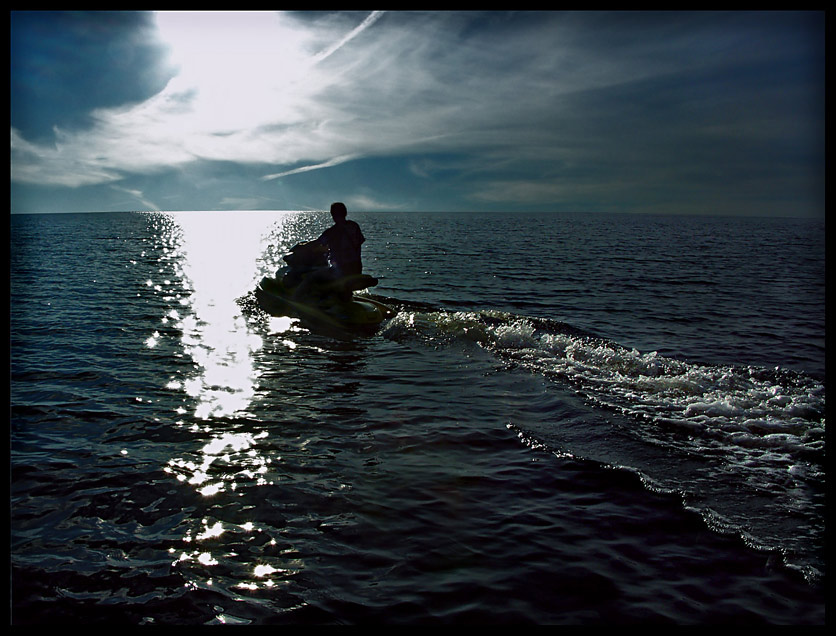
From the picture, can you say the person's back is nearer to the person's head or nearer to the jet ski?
the person's head

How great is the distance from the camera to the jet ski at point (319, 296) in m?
15.7

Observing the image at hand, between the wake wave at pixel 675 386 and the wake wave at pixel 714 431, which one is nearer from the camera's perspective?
the wake wave at pixel 714 431

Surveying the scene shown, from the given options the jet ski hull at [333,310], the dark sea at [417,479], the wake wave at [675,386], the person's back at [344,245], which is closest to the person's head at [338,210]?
the person's back at [344,245]

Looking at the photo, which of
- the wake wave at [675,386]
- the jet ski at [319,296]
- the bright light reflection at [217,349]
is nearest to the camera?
the wake wave at [675,386]

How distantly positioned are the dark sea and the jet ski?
1.45m

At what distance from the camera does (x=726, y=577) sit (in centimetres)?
436

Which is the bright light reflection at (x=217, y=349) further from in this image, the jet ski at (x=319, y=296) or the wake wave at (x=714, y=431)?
the wake wave at (x=714, y=431)

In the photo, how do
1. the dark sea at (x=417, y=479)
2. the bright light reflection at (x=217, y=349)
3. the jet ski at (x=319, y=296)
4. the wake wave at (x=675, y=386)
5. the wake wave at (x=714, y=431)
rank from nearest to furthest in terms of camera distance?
the dark sea at (x=417, y=479), the wake wave at (x=714, y=431), the wake wave at (x=675, y=386), the bright light reflection at (x=217, y=349), the jet ski at (x=319, y=296)

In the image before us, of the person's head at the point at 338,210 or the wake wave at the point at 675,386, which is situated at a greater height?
the person's head at the point at 338,210

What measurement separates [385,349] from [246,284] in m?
18.6

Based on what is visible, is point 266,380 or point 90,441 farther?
point 266,380

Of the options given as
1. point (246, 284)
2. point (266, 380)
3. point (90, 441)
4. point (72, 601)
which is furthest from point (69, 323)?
point (72, 601)

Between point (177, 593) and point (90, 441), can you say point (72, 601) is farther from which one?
point (90, 441)

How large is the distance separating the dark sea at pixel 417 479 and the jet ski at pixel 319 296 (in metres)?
1.45
